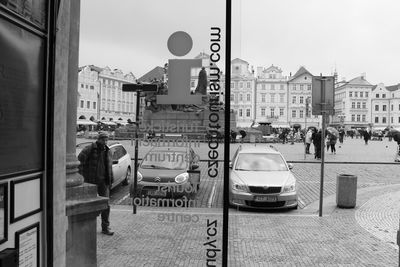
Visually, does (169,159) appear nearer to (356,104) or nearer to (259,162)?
(259,162)

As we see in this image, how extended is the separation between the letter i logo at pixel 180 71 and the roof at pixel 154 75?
181 mm

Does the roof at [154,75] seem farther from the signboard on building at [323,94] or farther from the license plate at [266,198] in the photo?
the license plate at [266,198]

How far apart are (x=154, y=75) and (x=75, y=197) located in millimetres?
1484

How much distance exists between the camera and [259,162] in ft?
38.9

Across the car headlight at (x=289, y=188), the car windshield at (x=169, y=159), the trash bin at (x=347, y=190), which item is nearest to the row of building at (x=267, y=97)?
the car windshield at (x=169, y=159)

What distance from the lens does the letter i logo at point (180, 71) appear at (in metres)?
3.49

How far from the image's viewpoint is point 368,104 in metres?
112

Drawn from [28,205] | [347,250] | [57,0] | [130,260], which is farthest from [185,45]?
[347,250]

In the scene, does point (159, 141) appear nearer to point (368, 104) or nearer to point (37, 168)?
point (37, 168)

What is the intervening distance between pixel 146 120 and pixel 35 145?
118cm

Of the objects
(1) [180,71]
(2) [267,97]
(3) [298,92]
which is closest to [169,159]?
(1) [180,71]

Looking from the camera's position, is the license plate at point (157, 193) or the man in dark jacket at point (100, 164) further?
the man in dark jacket at point (100, 164)

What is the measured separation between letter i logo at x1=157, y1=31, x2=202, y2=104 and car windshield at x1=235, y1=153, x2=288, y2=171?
8.17m

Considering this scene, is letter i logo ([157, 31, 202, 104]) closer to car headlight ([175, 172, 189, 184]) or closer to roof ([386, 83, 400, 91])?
car headlight ([175, 172, 189, 184])
